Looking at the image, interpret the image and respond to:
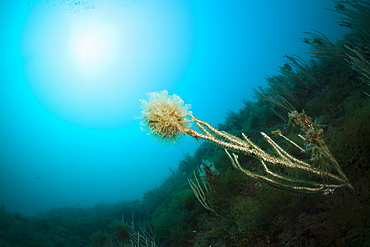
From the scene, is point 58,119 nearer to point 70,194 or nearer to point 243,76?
point 70,194

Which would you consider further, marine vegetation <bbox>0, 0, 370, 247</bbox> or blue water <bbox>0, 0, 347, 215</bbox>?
blue water <bbox>0, 0, 347, 215</bbox>

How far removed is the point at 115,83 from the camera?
140m

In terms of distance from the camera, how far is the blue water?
91.8 m

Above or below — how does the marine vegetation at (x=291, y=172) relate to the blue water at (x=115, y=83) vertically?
below

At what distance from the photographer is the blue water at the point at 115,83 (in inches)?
3612

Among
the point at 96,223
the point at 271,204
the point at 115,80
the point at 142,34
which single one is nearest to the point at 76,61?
the point at 115,80

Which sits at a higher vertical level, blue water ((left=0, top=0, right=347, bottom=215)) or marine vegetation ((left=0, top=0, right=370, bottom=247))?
blue water ((left=0, top=0, right=347, bottom=215))

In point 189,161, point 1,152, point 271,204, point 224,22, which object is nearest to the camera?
point 271,204

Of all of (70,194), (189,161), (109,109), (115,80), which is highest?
(115,80)

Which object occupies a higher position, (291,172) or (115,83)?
(115,83)

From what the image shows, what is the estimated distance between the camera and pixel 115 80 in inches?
5527

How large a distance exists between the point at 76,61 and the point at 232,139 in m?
154

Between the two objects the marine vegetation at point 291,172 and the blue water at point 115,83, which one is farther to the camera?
the blue water at point 115,83

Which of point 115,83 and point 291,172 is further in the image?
point 115,83
